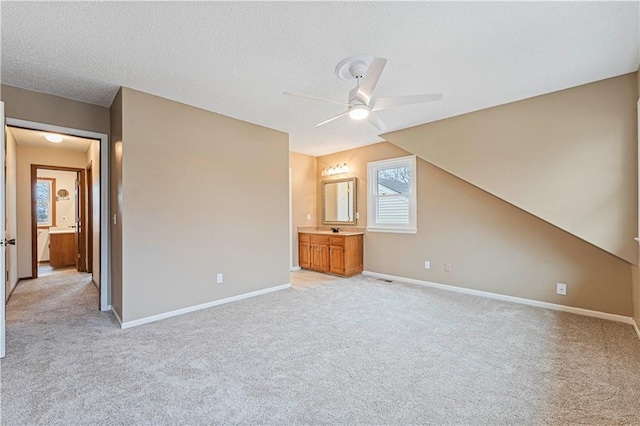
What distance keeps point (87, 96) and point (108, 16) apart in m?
1.83

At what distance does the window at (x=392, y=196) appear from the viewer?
5.02 metres

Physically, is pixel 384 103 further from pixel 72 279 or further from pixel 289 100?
pixel 72 279

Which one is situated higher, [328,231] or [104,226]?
[104,226]

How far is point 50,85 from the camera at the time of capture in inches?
121

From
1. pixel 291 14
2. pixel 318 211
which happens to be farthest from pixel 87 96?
pixel 318 211

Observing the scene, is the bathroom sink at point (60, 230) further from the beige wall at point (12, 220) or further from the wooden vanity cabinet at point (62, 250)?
the beige wall at point (12, 220)

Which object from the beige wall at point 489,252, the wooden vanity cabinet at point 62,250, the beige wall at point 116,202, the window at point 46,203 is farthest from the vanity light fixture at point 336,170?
the window at point 46,203

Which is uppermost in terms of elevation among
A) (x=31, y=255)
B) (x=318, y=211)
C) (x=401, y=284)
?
(x=318, y=211)

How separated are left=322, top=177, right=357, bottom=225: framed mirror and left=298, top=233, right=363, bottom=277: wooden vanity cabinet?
578 mm

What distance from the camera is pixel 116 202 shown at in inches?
134

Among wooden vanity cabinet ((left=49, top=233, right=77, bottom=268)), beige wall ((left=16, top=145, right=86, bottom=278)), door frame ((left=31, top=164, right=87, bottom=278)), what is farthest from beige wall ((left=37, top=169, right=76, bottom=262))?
beige wall ((left=16, top=145, right=86, bottom=278))

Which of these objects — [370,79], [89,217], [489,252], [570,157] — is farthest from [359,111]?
[89,217]

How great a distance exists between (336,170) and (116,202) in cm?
393

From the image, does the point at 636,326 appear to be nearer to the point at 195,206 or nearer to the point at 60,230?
the point at 195,206
